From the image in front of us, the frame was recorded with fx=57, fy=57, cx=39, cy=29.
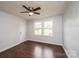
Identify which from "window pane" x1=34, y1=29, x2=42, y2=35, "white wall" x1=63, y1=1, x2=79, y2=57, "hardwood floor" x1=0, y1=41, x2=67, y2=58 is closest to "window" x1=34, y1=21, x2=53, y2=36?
"window pane" x1=34, y1=29, x2=42, y2=35

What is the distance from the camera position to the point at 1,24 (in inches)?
131

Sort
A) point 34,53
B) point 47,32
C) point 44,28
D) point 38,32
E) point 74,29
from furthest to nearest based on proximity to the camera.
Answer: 1. point 38,32
2. point 44,28
3. point 47,32
4. point 34,53
5. point 74,29

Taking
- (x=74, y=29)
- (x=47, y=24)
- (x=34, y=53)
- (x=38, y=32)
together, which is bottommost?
(x=34, y=53)

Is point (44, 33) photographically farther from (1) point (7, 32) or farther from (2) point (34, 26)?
(1) point (7, 32)

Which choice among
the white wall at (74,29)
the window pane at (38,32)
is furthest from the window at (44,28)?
the white wall at (74,29)

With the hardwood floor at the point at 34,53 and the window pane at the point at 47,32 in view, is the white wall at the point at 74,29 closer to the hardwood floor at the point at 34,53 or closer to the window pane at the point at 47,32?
the hardwood floor at the point at 34,53

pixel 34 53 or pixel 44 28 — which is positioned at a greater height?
pixel 44 28

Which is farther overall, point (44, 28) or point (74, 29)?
point (44, 28)

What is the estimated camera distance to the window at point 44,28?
5188mm

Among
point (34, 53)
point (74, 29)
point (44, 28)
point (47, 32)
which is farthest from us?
point (44, 28)

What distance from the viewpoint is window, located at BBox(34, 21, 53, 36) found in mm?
5188

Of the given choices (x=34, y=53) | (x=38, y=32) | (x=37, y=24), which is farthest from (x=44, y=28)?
(x=34, y=53)

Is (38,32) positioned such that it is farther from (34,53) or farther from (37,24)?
(34,53)

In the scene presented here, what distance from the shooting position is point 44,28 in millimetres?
5551
